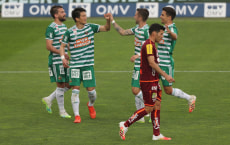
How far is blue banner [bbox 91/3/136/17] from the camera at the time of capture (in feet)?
116

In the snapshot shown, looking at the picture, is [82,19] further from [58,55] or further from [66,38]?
[58,55]

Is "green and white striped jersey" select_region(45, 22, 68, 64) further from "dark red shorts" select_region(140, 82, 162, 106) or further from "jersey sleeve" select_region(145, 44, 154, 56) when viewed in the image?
"jersey sleeve" select_region(145, 44, 154, 56)

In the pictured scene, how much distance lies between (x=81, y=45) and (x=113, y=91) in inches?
170

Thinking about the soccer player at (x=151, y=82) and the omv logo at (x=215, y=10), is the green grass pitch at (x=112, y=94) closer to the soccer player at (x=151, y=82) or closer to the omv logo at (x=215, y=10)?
the soccer player at (x=151, y=82)

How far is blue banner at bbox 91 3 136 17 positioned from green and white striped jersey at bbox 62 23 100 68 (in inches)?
933

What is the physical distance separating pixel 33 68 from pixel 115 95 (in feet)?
19.9

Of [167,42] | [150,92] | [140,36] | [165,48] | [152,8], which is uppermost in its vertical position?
[140,36]

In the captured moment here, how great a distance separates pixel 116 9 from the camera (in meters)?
35.7

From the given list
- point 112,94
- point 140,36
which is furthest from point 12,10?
point 140,36

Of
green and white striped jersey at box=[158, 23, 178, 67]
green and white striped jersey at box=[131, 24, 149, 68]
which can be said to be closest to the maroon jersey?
green and white striped jersey at box=[131, 24, 149, 68]

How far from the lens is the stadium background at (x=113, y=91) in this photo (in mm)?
10500

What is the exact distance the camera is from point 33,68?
67.8 ft

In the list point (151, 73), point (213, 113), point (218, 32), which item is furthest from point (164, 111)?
point (218, 32)

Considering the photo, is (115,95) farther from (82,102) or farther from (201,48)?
(201,48)
